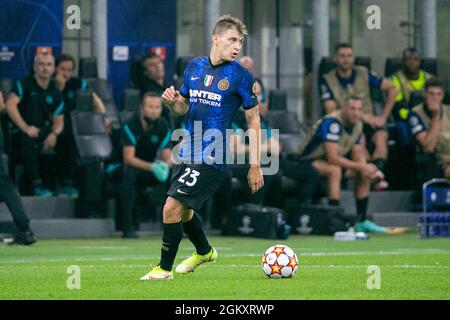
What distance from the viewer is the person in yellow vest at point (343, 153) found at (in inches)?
752

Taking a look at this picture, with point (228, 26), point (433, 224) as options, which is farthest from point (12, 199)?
point (433, 224)

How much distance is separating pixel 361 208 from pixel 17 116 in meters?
4.87

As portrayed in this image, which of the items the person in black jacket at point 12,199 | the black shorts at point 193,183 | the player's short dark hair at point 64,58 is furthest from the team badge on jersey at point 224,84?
the player's short dark hair at point 64,58

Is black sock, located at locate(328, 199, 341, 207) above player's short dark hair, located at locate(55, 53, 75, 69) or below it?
below

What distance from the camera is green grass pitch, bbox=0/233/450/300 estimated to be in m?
10.4

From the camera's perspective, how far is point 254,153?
1154 cm

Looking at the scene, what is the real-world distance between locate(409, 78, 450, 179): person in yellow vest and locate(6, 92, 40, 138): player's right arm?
18.4ft

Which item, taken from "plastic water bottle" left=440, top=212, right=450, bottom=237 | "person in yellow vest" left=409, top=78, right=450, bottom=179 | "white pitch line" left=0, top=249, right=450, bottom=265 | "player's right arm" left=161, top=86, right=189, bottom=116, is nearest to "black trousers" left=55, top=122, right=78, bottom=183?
"white pitch line" left=0, top=249, right=450, bottom=265

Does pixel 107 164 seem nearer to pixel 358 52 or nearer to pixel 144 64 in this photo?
pixel 144 64

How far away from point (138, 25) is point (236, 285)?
10.3 m

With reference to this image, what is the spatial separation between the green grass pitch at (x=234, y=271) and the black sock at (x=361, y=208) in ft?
4.00

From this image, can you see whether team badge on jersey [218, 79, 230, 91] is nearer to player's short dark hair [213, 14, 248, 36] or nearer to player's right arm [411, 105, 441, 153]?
player's short dark hair [213, 14, 248, 36]

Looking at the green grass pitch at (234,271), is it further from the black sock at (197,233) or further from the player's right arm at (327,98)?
the player's right arm at (327,98)

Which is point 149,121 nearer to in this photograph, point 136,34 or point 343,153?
point 136,34
